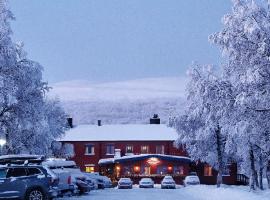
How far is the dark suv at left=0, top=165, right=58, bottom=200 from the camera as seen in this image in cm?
2644

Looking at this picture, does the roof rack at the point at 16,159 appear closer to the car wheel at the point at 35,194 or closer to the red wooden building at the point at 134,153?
the car wheel at the point at 35,194

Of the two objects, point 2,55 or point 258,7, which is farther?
point 2,55

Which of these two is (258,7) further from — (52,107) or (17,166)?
(52,107)

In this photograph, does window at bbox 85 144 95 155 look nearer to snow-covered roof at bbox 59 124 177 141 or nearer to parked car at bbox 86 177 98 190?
snow-covered roof at bbox 59 124 177 141

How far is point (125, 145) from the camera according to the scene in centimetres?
9319

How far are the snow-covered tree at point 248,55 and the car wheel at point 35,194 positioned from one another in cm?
956

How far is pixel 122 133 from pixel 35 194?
6907 cm

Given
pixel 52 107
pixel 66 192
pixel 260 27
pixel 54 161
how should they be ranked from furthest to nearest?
pixel 52 107 < pixel 54 161 < pixel 66 192 < pixel 260 27

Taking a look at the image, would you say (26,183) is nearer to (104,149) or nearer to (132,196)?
(132,196)

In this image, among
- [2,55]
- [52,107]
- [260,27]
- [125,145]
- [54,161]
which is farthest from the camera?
[125,145]

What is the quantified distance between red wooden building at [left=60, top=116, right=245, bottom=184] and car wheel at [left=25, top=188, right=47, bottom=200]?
183 feet

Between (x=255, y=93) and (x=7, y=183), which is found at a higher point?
(x=255, y=93)

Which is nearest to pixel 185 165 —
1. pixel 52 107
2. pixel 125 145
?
pixel 125 145

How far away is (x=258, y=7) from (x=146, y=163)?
58.8 meters
